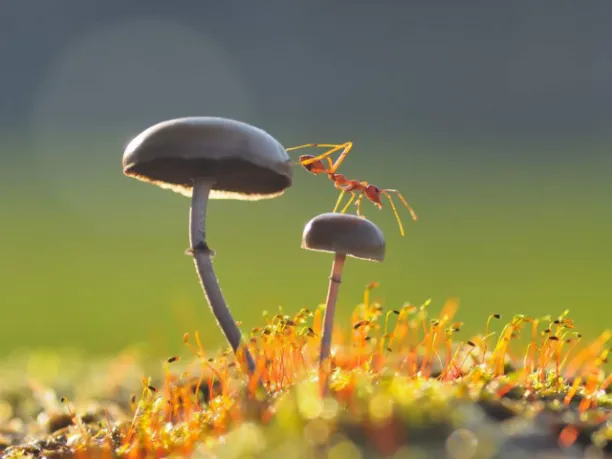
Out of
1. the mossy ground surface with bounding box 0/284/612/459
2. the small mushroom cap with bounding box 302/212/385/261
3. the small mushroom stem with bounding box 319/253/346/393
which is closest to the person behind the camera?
the mossy ground surface with bounding box 0/284/612/459

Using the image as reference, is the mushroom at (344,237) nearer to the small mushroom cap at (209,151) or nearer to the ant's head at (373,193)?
the small mushroom cap at (209,151)

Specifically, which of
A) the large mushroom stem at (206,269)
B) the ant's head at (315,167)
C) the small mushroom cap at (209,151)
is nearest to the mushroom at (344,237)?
the small mushroom cap at (209,151)

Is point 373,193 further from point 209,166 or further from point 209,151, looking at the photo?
point 209,151

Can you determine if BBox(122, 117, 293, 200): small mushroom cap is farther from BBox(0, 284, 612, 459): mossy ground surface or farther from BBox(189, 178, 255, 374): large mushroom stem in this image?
BBox(0, 284, 612, 459): mossy ground surface

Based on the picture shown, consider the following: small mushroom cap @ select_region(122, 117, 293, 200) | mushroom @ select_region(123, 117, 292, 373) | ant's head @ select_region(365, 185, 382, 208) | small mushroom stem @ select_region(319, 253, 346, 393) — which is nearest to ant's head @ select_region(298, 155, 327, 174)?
ant's head @ select_region(365, 185, 382, 208)

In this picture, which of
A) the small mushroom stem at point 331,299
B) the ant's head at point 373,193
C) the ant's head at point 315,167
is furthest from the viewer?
the ant's head at point 373,193

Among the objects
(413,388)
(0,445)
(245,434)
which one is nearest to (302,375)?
(413,388)

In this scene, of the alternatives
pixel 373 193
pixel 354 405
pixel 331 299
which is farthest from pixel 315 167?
pixel 354 405
